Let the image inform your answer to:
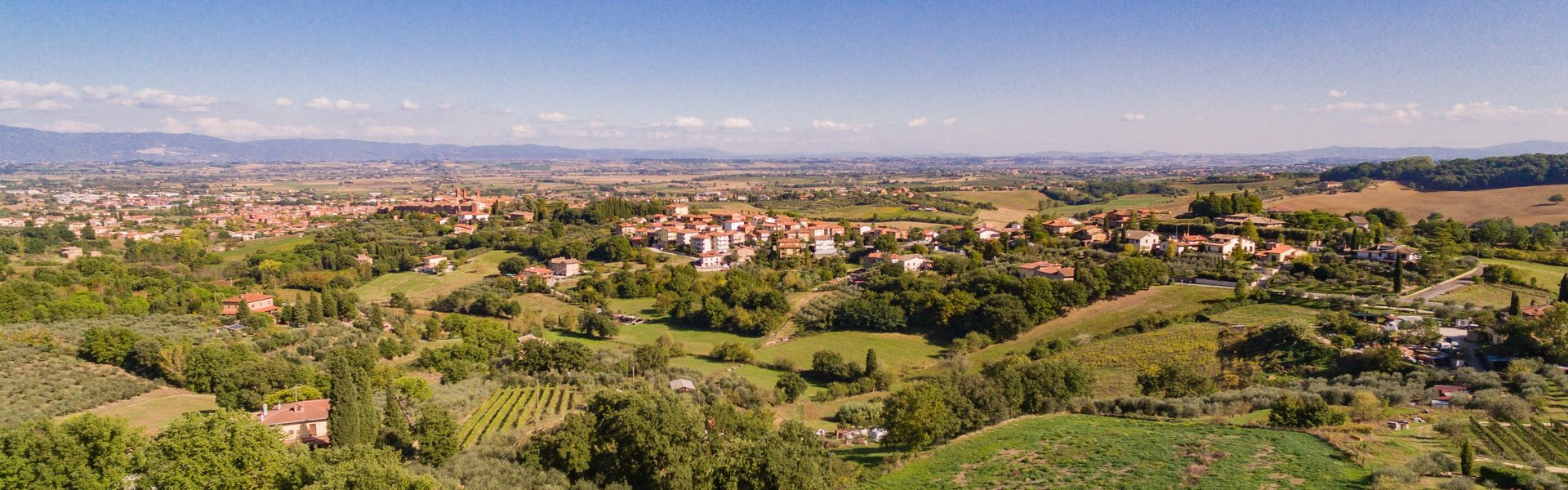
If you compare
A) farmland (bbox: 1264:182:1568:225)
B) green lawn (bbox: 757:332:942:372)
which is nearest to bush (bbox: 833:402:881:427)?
green lawn (bbox: 757:332:942:372)

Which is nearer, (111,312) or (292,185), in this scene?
(111,312)

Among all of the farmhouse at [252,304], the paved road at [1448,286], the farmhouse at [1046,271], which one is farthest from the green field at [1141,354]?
the farmhouse at [252,304]

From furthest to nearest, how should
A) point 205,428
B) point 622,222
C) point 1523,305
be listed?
1. point 622,222
2. point 1523,305
3. point 205,428

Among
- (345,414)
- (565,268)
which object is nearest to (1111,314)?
(345,414)

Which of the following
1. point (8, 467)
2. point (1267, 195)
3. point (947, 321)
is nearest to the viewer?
point (8, 467)

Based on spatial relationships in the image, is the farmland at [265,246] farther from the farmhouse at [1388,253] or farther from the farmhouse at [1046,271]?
the farmhouse at [1388,253]

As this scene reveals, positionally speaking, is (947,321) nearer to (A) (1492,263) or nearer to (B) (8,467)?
(A) (1492,263)

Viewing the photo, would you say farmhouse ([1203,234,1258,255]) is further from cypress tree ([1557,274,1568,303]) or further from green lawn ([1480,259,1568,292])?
cypress tree ([1557,274,1568,303])

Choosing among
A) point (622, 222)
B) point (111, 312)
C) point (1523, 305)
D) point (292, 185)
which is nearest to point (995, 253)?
point (1523, 305)
